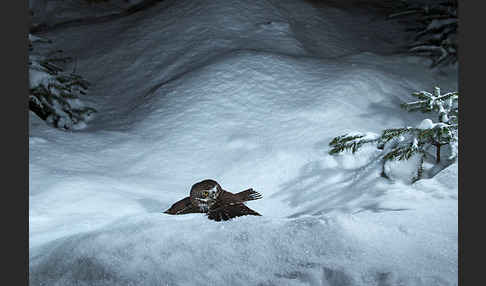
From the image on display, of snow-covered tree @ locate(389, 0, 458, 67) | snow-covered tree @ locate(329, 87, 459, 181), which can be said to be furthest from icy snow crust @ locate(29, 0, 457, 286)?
snow-covered tree @ locate(389, 0, 458, 67)

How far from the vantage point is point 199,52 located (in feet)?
19.5

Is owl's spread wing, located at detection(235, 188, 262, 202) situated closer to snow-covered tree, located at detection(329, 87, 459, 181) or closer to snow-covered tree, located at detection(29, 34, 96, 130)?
snow-covered tree, located at detection(329, 87, 459, 181)

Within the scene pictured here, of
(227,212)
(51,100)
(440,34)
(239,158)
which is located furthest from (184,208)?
(440,34)

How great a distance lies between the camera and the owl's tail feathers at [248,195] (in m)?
3.05

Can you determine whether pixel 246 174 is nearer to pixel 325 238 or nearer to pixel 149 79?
pixel 325 238

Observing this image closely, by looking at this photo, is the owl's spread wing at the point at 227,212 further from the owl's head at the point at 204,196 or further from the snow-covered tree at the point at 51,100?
the snow-covered tree at the point at 51,100

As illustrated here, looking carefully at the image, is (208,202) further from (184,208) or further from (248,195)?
(248,195)

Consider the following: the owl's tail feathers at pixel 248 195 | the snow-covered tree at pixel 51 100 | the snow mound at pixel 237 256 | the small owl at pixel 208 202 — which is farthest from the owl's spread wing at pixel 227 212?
the snow-covered tree at pixel 51 100

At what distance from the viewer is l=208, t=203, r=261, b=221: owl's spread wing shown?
2.28 meters

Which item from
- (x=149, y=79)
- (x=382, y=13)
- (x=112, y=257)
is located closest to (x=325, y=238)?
(x=112, y=257)

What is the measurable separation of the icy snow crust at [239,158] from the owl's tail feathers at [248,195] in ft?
0.17

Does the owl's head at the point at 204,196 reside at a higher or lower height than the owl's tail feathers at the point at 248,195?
higher

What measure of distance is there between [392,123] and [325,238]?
2.56m

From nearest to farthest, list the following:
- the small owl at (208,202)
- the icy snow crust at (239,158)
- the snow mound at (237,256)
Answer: the snow mound at (237,256)
the icy snow crust at (239,158)
the small owl at (208,202)
